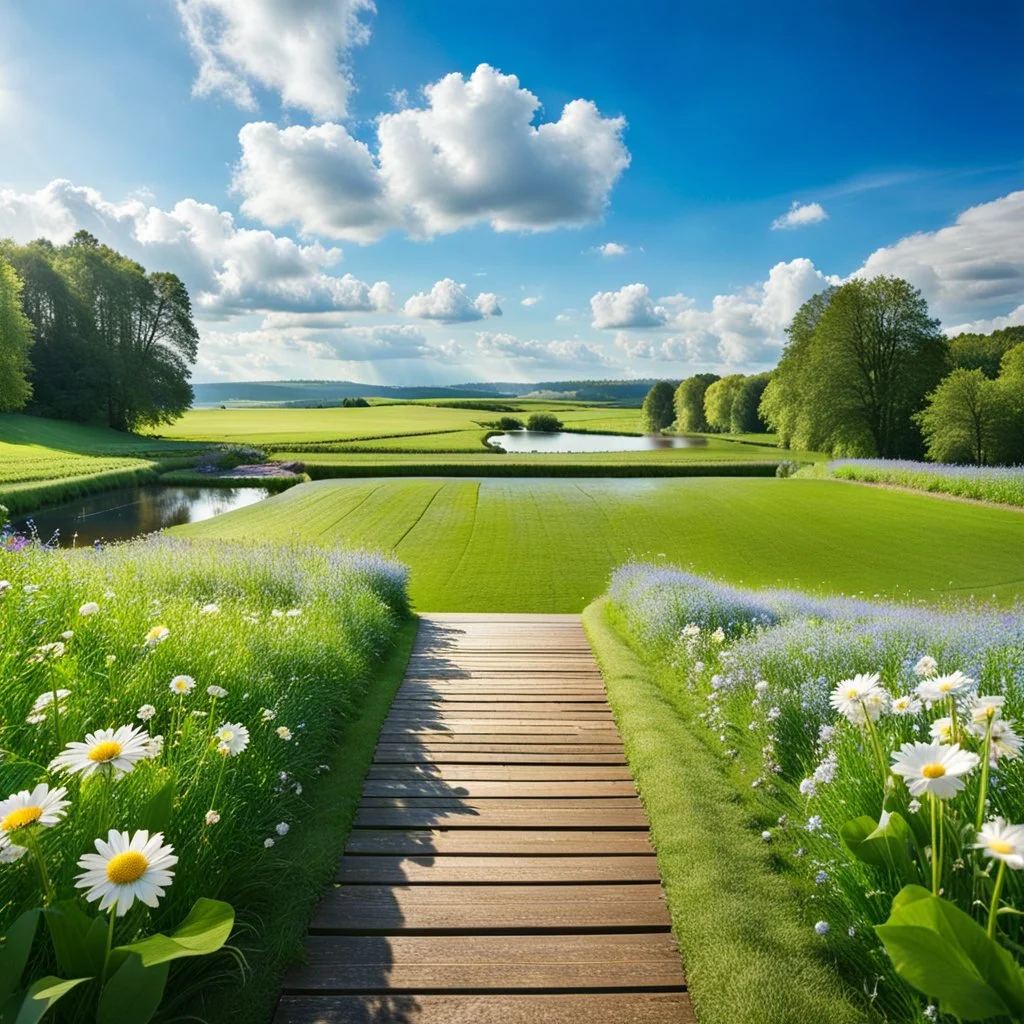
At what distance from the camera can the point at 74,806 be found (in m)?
3.05

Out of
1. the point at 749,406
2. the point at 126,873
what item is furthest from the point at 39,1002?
the point at 749,406

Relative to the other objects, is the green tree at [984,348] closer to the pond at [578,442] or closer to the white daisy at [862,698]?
the pond at [578,442]

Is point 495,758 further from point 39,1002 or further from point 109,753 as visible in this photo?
point 39,1002

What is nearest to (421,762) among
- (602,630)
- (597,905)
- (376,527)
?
(597,905)

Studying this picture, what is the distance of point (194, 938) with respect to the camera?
2297mm

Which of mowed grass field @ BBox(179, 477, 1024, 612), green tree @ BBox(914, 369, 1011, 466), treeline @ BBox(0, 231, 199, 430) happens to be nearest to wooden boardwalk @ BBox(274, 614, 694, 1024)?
mowed grass field @ BBox(179, 477, 1024, 612)

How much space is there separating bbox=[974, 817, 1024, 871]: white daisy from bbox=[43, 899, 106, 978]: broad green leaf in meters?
2.79

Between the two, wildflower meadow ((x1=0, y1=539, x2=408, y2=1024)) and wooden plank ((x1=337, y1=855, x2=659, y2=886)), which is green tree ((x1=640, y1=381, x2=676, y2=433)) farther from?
wooden plank ((x1=337, y1=855, x2=659, y2=886))

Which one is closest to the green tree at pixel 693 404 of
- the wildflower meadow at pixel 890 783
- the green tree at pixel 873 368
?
the green tree at pixel 873 368

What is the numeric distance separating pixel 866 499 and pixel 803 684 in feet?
81.6

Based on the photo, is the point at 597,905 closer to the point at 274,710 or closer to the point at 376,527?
the point at 274,710

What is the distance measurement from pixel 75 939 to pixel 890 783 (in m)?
3.06

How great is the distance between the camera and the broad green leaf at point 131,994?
7.32 ft

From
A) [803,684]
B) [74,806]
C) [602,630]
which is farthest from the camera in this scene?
[602,630]
